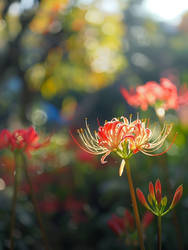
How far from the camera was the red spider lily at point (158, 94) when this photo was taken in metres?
1.71

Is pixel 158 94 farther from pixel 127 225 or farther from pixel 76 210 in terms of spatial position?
pixel 76 210

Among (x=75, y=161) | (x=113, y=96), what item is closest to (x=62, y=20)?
(x=75, y=161)

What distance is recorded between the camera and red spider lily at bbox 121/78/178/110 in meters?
1.71

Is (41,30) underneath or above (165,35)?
underneath

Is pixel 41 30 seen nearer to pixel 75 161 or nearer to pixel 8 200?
pixel 75 161

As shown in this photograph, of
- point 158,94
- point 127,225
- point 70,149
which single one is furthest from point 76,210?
point 70,149

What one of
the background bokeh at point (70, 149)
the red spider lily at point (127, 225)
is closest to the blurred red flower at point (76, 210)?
the background bokeh at point (70, 149)

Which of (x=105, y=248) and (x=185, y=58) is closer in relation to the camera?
(x=105, y=248)

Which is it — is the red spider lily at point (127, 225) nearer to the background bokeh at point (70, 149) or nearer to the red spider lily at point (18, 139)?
the background bokeh at point (70, 149)

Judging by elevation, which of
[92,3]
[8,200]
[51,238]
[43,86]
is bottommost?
[51,238]

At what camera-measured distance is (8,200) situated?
8.62ft

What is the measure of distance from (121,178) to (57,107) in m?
12.7

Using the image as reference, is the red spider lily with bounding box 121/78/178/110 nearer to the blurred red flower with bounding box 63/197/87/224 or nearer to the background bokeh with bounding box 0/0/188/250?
the background bokeh with bounding box 0/0/188/250

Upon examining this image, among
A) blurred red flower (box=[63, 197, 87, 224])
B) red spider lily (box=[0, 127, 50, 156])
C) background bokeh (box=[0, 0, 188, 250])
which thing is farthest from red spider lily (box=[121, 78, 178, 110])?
blurred red flower (box=[63, 197, 87, 224])
